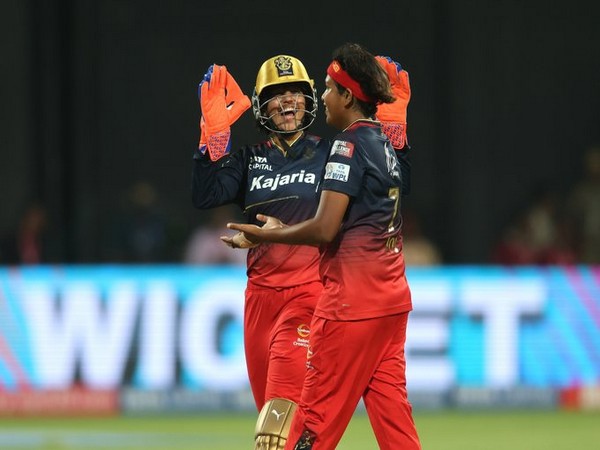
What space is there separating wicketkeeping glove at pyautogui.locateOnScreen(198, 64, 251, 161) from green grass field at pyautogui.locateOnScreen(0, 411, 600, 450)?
340 cm

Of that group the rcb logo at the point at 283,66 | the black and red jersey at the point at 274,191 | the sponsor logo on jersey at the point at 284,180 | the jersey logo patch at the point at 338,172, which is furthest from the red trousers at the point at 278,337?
the jersey logo patch at the point at 338,172

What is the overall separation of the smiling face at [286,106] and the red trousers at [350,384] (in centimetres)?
131

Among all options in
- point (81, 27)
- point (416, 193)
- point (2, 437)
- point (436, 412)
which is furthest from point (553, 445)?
point (81, 27)

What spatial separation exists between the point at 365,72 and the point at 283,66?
103 cm

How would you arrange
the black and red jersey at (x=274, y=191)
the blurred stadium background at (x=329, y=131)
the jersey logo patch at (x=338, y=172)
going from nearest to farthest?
the jersey logo patch at (x=338, y=172)
the black and red jersey at (x=274, y=191)
the blurred stadium background at (x=329, y=131)

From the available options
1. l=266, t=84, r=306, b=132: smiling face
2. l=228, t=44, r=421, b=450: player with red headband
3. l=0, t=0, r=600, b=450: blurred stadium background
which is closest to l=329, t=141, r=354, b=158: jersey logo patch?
l=228, t=44, r=421, b=450: player with red headband

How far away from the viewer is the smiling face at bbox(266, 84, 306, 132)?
6.43 metres

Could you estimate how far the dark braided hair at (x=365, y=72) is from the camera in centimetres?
546

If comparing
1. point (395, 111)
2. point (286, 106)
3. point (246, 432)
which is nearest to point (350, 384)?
point (395, 111)

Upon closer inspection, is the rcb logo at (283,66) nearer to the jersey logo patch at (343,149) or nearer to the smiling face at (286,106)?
the smiling face at (286,106)

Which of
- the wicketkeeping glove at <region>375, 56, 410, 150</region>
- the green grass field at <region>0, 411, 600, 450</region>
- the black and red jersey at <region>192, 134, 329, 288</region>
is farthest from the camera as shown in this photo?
the green grass field at <region>0, 411, 600, 450</region>

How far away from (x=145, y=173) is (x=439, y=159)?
10.4 ft

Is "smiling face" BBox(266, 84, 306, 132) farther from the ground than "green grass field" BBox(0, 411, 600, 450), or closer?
farther from the ground

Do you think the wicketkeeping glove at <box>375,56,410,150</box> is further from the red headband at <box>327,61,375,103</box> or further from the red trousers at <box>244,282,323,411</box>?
the red trousers at <box>244,282,323,411</box>
